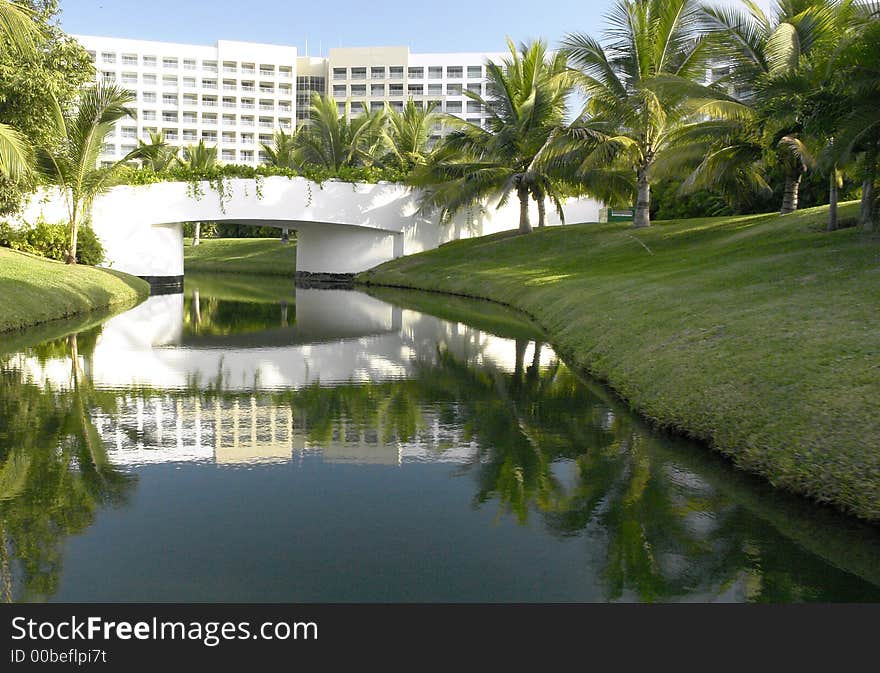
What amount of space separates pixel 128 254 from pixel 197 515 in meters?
29.0

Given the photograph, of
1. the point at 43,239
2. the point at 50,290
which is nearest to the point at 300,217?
the point at 43,239

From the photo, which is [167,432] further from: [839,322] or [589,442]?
[839,322]

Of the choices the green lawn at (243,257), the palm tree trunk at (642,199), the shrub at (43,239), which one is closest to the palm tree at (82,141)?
the shrub at (43,239)

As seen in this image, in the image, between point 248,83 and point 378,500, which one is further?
point 248,83

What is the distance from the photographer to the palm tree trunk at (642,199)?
2764 centimetres

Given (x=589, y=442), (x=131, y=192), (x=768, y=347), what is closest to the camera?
(x=589, y=442)

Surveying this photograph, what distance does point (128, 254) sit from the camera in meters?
32.8

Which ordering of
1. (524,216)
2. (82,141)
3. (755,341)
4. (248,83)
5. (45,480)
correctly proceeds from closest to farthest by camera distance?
(45,480) < (755,341) < (82,141) < (524,216) < (248,83)

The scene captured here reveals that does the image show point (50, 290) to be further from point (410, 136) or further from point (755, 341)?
point (410, 136)

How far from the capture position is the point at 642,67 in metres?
26.1

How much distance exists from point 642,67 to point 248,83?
239ft

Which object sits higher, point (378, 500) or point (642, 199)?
point (642, 199)

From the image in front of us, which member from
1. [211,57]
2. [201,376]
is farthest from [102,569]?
[211,57]

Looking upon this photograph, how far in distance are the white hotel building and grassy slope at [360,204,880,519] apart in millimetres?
72649
